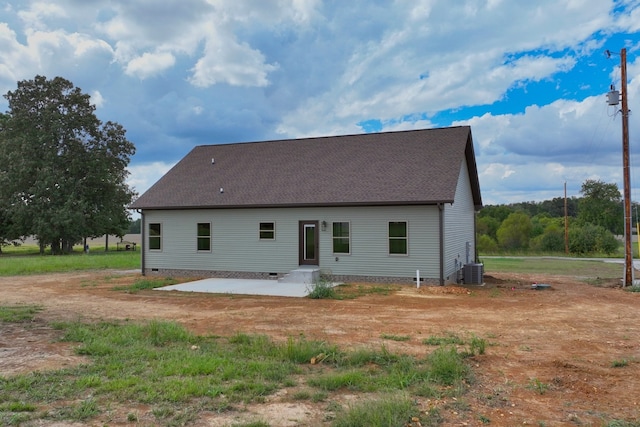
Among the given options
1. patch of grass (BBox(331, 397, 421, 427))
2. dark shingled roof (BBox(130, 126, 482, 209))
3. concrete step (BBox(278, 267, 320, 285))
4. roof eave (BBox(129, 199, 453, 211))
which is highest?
dark shingled roof (BBox(130, 126, 482, 209))

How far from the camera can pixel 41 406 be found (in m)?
4.78

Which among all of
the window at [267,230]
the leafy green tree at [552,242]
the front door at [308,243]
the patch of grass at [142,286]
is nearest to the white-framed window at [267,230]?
the window at [267,230]

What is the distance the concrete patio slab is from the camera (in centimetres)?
1427

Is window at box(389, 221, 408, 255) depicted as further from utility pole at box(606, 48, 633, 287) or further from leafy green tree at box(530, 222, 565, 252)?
leafy green tree at box(530, 222, 565, 252)

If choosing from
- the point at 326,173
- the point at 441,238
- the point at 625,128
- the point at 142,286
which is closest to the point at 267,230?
the point at 326,173

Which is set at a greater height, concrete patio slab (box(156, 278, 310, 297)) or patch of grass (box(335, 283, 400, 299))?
concrete patio slab (box(156, 278, 310, 297))

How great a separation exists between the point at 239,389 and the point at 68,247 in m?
42.6

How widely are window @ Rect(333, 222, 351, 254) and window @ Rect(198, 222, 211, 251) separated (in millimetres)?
5334

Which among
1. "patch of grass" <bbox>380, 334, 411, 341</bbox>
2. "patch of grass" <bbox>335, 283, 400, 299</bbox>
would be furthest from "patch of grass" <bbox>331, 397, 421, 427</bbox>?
"patch of grass" <bbox>335, 283, 400, 299</bbox>

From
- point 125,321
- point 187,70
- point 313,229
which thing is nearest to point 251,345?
point 125,321

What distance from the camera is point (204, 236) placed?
19047 millimetres

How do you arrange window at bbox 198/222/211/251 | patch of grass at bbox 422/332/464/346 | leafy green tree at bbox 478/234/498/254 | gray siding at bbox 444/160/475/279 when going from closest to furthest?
1. patch of grass at bbox 422/332/464/346
2. gray siding at bbox 444/160/475/279
3. window at bbox 198/222/211/251
4. leafy green tree at bbox 478/234/498/254

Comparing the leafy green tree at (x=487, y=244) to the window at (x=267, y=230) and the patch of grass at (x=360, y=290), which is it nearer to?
the window at (x=267, y=230)

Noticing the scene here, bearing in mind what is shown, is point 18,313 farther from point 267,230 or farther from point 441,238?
point 441,238
